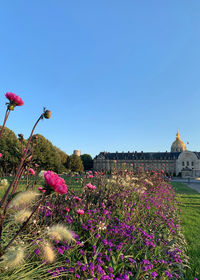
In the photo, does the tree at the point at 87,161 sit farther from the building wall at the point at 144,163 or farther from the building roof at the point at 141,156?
the building roof at the point at 141,156

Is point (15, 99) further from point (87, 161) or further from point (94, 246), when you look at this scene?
point (87, 161)

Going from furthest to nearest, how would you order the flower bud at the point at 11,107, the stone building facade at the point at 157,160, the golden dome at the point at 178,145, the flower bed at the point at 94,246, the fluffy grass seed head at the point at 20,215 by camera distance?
1. the golden dome at the point at 178,145
2. the stone building facade at the point at 157,160
3. the flower bed at the point at 94,246
4. the flower bud at the point at 11,107
5. the fluffy grass seed head at the point at 20,215

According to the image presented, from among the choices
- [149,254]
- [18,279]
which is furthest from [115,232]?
[18,279]

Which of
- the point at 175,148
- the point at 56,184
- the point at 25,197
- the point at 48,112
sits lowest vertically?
the point at 25,197

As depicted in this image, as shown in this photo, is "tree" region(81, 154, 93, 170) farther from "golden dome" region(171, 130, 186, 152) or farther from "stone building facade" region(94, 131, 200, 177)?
"golden dome" region(171, 130, 186, 152)

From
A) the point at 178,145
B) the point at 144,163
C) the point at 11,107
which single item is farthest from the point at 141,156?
the point at 11,107

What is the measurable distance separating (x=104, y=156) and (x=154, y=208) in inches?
3607

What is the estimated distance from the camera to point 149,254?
10.8 feet

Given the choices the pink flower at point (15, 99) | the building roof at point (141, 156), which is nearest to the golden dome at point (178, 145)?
the building roof at point (141, 156)

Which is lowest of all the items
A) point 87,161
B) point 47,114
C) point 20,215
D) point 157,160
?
point 20,215

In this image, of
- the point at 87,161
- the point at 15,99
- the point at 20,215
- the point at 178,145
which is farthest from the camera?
the point at 178,145

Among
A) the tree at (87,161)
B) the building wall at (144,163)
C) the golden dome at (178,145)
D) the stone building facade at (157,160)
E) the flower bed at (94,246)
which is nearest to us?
the flower bed at (94,246)

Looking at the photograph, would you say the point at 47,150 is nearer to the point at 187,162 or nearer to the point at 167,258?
the point at 167,258

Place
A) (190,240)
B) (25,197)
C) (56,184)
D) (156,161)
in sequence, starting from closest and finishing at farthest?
(56,184) < (25,197) < (190,240) < (156,161)
